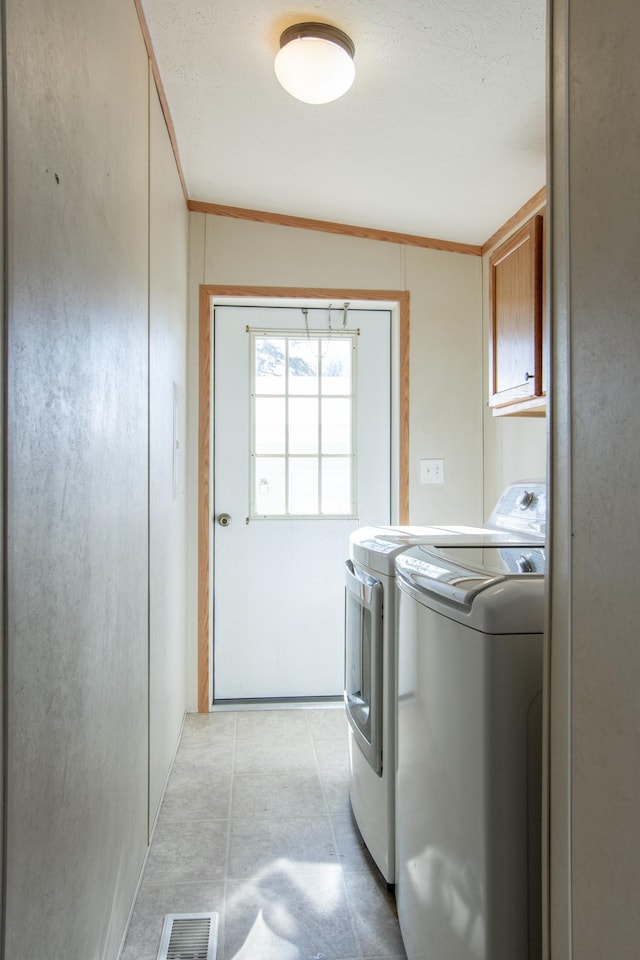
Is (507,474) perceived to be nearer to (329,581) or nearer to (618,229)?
(329,581)

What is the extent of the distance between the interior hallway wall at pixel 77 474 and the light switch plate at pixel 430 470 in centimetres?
166

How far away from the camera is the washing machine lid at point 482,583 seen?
1.12m

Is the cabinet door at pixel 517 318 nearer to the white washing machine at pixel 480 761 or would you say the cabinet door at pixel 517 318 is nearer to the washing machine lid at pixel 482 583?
the washing machine lid at pixel 482 583

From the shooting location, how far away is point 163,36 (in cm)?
189

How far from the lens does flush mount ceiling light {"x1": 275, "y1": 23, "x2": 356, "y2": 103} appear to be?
1764mm

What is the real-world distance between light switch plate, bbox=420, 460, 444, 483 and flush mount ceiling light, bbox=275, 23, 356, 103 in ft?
5.84

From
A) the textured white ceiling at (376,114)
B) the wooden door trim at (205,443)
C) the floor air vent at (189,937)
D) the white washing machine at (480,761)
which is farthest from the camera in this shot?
the wooden door trim at (205,443)

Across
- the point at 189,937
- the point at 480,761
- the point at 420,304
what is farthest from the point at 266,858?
the point at 420,304

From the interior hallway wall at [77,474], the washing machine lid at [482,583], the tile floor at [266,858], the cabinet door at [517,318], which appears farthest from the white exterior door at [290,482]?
the washing machine lid at [482,583]

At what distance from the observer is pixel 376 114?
2.16m

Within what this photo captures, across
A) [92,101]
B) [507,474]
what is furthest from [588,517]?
[507,474]

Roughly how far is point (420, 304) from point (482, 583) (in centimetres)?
232

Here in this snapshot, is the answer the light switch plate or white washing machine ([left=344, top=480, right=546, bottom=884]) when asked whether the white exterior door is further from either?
white washing machine ([left=344, top=480, right=546, bottom=884])

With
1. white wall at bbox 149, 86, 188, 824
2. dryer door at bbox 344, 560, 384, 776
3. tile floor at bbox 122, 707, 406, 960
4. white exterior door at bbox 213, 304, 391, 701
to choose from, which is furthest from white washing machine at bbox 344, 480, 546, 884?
white exterior door at bbox 213, 304, 391, 701
